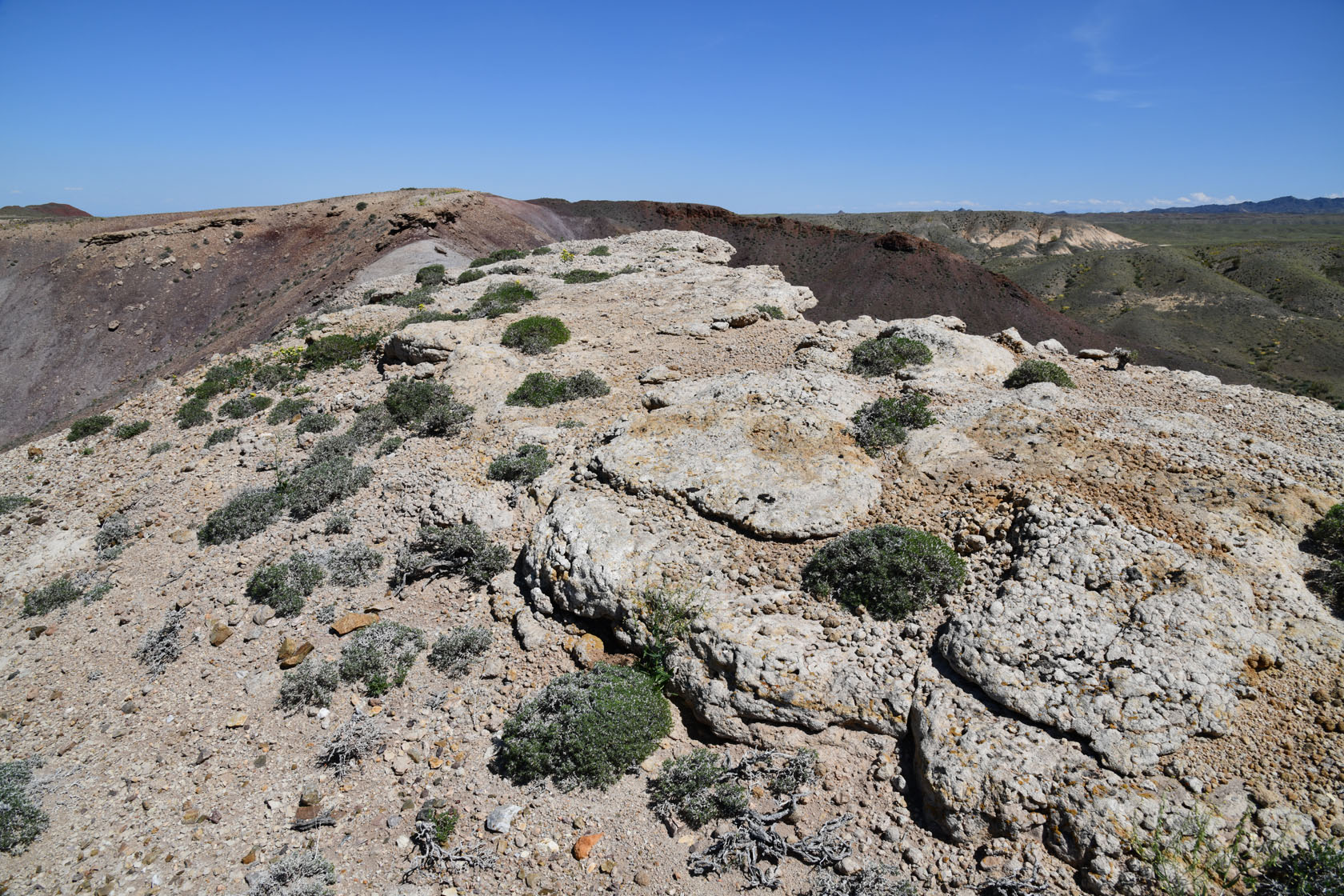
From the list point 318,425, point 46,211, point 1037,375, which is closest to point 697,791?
point 1037,375

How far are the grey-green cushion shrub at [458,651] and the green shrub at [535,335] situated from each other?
22.9 ft

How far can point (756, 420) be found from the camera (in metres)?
8.48

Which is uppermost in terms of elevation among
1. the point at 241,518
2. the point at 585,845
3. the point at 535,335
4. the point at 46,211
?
the point at 46,211

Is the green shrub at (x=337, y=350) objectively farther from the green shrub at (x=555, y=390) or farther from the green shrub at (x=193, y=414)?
the green shrub at (x=555, y=390)

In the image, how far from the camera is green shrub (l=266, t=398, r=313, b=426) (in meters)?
12.3

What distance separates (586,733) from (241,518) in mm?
7135

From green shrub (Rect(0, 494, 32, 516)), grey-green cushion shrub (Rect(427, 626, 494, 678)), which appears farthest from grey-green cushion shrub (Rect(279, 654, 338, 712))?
green shrub (Rect(0, 494, 32, 516))

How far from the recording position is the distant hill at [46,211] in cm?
5347

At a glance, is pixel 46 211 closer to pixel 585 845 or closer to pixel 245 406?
pixel 245 406

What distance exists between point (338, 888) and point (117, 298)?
41991mm

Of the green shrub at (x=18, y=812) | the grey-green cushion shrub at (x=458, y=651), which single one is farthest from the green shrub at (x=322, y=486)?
the green shrub at (x=18, y=812)

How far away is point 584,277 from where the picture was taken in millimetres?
18156

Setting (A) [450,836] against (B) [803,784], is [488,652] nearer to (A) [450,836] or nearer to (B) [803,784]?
(A) [450,836]

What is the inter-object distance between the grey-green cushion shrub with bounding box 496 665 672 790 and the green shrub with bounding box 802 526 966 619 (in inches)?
83.6
